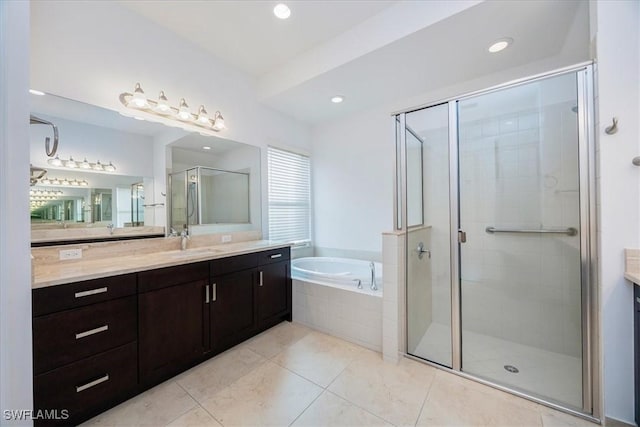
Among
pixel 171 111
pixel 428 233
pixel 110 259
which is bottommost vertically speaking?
pixel 110 259

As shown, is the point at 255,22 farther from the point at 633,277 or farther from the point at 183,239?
the point at 633,277

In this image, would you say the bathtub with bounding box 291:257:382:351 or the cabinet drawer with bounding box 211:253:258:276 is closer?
the cabinet drawer with bounding box 211:253:258:276

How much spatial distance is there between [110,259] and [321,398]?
5.87 feet

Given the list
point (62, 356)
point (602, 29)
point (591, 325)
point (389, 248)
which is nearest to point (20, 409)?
point (62, 356)

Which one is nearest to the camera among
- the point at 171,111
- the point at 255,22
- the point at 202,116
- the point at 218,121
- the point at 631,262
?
the point at 631,262

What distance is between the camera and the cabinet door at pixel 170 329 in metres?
1.56

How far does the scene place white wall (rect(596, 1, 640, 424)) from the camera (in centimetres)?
127

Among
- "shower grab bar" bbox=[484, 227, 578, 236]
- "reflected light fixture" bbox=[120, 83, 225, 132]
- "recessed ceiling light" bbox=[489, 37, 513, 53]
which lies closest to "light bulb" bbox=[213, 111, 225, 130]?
"reflected light fixture" bbox=[120, 83, 225, 132]

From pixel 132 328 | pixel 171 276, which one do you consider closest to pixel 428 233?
pixel 171 276

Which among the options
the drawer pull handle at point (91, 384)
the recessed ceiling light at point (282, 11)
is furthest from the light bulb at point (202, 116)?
the drawer pull handle at point (91, 384)

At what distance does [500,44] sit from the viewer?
200 cm

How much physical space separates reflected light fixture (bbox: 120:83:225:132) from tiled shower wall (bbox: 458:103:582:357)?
7.68ft

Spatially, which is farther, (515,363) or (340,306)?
(340,306)

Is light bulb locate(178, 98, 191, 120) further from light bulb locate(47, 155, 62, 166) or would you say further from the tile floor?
the tile floor
